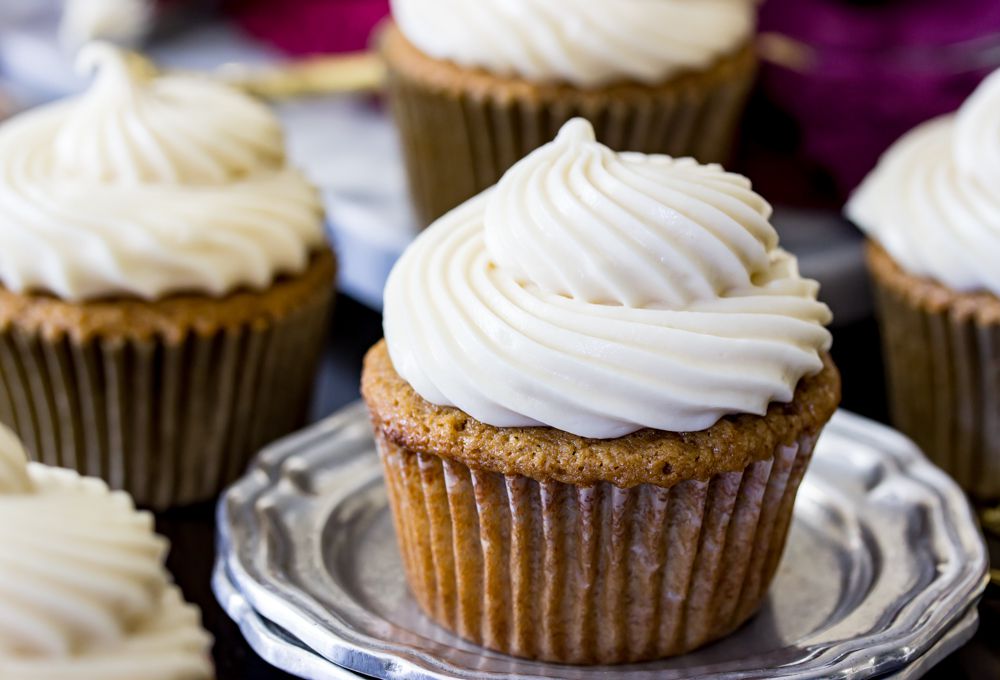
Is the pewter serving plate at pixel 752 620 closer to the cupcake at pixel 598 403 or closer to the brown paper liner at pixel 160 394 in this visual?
the cupcake at pixel 598 403

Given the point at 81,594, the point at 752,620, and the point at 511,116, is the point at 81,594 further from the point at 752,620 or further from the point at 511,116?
the point at 511,116

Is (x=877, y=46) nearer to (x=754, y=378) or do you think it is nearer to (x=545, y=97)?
(x=545, y=97)

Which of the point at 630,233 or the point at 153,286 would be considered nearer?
the point at 630,233

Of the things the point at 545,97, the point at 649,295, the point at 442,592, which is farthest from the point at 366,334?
the point at 649,295

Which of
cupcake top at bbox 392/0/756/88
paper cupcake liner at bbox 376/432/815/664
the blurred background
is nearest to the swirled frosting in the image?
paper cupcake liner at bbox 376/432/815/664

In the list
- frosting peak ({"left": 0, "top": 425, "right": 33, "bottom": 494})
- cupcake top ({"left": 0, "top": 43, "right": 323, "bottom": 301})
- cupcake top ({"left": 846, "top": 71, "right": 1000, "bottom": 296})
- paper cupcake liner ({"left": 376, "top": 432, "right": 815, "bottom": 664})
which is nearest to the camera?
frosting peak ({"left": 0, "top": 425, "right": 33, "bottom": 494})

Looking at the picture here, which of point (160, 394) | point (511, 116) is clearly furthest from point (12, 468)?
point (511, 116)

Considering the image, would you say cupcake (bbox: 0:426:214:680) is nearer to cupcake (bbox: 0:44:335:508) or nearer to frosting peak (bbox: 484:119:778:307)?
frosting peak (bbox: 484:119:778:307)
